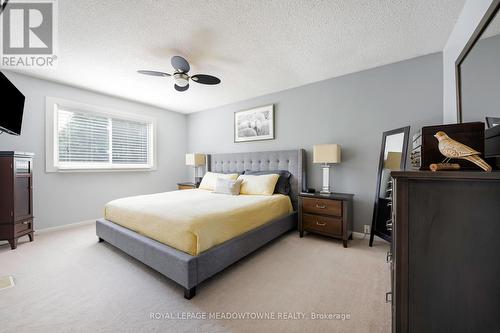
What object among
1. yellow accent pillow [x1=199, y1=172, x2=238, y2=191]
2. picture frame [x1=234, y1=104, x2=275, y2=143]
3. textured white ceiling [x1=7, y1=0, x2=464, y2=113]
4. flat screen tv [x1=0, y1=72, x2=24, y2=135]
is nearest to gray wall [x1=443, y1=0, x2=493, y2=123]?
textured white ceiling [x1=7, y1=0, x2=464, y2=113]

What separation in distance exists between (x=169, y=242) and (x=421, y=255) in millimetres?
1844

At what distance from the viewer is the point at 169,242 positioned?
1.82 m

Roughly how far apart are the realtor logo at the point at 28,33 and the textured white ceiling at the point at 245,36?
94mm

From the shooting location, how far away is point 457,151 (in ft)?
2.97

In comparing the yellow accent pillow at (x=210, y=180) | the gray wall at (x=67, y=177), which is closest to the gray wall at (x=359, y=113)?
the yellow accent pillow at (x=210, y=180)

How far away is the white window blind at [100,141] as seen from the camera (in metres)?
3.38

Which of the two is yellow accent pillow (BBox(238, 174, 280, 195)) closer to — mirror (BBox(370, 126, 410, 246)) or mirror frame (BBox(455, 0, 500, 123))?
mirror (BBox(370, 126, 410, 246))

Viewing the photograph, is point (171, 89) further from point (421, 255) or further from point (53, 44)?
point (421, 255)

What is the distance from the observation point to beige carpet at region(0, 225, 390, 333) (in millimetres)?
1358

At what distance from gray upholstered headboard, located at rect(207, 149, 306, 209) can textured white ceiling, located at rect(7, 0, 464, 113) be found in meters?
1.29

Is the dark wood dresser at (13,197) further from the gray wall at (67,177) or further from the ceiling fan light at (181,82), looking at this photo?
the ceiling fan light at (181,82)

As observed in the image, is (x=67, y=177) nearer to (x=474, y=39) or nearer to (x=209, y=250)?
(x=209, y=250)

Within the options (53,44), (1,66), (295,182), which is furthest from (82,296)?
(1,66)

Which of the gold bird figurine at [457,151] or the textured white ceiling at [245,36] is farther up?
the textured white ceiling at [245,36]
